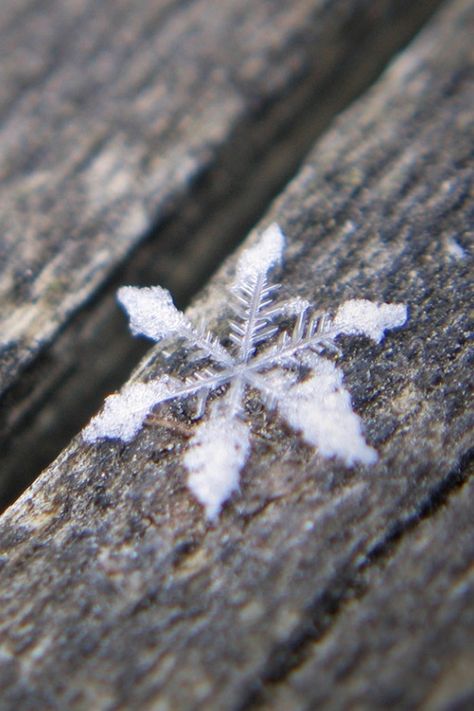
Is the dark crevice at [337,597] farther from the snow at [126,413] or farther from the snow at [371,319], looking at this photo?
the snow at [126,413]

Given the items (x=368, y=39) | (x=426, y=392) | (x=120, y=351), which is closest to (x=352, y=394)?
(x=426, y=392)

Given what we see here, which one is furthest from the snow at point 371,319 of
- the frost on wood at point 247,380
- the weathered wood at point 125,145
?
the weathered wood at point 125,145

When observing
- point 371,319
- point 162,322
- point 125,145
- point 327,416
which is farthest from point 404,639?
point 125,145

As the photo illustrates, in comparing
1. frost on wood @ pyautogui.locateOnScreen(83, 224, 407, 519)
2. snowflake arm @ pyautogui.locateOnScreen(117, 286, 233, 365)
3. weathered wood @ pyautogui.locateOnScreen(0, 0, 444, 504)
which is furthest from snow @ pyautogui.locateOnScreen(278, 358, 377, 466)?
weathered wood @ pyautogui.locateOnScreen(0, 0, 444, 504)

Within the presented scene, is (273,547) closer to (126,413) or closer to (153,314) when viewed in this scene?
(126,413)

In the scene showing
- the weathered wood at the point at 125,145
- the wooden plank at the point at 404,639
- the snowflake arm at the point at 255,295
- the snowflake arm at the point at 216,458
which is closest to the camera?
the wooden plank at the point at 404,639
